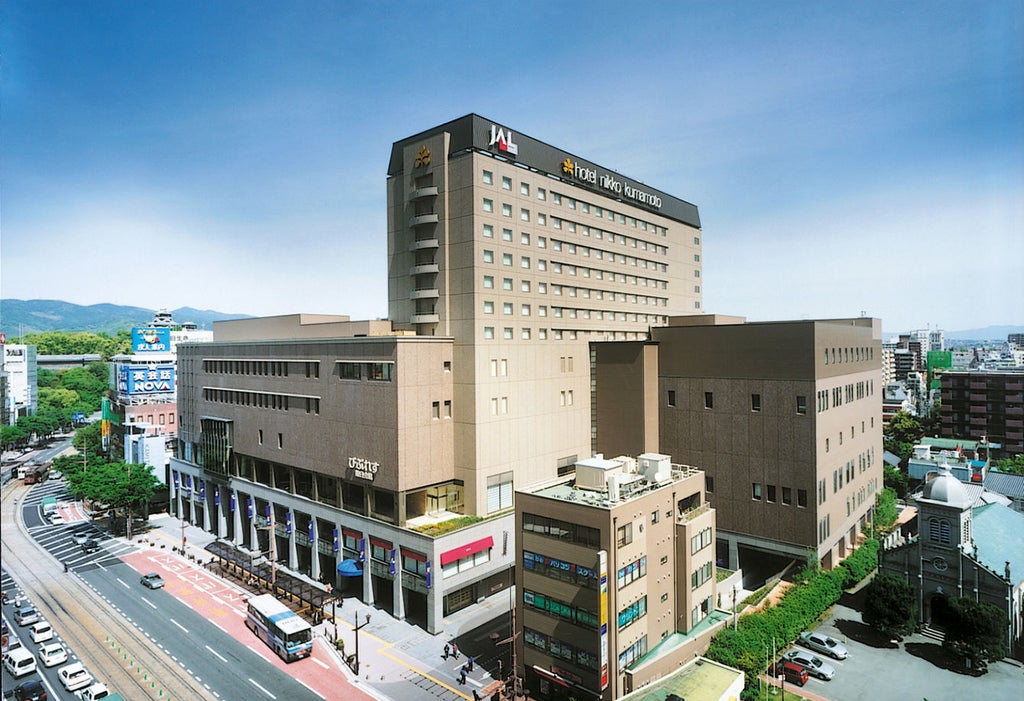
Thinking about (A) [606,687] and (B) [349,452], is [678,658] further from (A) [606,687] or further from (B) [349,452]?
(B) [349,452]

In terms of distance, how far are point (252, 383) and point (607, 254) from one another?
41882 millimetres

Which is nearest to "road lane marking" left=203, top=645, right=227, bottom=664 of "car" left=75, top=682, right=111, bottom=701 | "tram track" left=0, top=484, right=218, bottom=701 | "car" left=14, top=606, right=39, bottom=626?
"tram track" left=0, top=484, right=218, bottom=701

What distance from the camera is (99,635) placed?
45.2 metres

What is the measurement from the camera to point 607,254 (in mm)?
67500

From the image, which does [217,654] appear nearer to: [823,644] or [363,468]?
[363,468]

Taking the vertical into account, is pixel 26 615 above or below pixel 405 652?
above

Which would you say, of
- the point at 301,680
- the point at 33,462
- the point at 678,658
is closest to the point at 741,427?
the point at 678,658

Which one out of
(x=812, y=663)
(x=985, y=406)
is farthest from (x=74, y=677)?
(x=985, y=406)

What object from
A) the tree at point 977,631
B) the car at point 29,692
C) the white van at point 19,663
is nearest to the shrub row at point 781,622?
the tree at point 977,631

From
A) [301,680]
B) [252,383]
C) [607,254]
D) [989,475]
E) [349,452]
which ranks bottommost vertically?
[301,680]

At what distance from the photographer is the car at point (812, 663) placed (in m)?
39.3

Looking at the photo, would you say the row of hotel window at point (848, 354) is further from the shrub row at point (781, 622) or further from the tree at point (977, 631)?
the tree at point (977, 631)

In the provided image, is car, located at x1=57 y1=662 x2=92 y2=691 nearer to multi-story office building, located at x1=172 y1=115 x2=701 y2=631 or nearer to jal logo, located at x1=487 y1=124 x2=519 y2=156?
multi-story office building, located at x1=172 y1=115 x2=701 y2=631

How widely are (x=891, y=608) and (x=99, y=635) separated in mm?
58365
